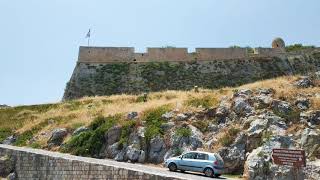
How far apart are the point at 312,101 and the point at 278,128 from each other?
2963 mm

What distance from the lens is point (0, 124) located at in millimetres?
35656

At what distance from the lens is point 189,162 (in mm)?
20547

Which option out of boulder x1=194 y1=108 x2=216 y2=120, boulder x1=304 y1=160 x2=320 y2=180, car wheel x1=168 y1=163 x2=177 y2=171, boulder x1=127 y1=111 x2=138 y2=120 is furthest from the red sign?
boulder x1=127 y1=111 x2=138 y2=120

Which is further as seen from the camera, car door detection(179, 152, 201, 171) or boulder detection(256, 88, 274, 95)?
boulder detection(256, 88, 274, 95)

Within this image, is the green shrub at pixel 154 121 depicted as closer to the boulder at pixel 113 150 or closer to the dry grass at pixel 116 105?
the dry grass at pixel 116 105

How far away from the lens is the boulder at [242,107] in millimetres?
24141

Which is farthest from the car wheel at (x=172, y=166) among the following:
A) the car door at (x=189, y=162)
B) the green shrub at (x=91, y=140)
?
the green shrub at (x=91, y=140)

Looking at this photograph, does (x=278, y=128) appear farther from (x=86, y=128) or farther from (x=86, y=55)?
(x=86, y=55)

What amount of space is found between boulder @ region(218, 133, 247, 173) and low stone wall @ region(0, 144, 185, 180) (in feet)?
15.1

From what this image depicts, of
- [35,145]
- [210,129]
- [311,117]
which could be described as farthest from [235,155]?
[35,145]

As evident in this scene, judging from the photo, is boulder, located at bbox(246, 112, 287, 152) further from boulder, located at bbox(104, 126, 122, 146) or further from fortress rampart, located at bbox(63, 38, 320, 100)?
fortress rampart, located at bbox(63, 38, 320, 100)

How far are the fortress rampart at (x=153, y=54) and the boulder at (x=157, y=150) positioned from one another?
20.1 metres

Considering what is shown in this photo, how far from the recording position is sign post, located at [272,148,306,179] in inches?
701

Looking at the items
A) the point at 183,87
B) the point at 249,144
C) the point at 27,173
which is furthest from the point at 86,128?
the point at 183,87
